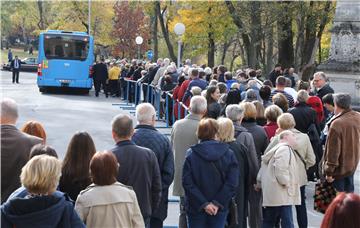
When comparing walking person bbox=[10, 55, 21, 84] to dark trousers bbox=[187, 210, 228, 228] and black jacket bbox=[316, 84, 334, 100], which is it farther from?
dark trousers bbox=[187, 210, 228, 228]

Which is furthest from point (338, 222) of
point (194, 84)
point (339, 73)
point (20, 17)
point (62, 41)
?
point (20, 17)

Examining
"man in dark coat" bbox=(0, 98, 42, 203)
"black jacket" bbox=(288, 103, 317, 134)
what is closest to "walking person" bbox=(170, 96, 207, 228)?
"man in dark coat" bbox=(0, 98, 42, 203)

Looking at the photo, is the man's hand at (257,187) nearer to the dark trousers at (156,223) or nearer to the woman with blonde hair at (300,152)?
the woman with blonde hair at (300,152)

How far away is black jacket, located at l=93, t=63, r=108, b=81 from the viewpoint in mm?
31438

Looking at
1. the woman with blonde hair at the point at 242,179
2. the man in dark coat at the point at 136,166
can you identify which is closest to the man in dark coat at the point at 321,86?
the woman with blonde hair at the point at 242,179

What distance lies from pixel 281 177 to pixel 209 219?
1.24m

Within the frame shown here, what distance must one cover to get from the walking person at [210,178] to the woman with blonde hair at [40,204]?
2.27 m

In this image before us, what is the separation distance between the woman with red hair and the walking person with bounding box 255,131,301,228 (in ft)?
15.0

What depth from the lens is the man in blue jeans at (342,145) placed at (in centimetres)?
918

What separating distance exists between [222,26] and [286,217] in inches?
1273

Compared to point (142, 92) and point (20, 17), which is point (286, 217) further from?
point (20, 17)

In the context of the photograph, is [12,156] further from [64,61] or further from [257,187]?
[64,61]

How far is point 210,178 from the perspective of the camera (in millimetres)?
7223

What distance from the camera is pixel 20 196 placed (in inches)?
205
